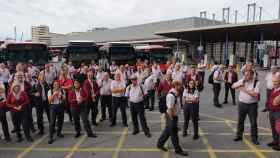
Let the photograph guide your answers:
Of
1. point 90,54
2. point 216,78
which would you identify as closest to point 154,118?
point 216,78

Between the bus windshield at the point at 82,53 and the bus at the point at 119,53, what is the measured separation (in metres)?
1.12

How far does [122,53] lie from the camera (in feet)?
62.8

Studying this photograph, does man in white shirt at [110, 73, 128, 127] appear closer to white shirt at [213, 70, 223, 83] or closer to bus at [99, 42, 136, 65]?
white shirt at [213, 70, 223, 83]

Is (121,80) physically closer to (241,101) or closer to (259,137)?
(241,101)

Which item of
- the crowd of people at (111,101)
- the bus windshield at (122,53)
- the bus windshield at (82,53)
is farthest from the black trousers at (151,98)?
the bus windshield at (122,53)

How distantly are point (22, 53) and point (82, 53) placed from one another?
12.4 feet

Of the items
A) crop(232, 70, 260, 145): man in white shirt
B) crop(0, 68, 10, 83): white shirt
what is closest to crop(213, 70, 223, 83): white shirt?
crop(232, 70, 260, 145): man in white shirt

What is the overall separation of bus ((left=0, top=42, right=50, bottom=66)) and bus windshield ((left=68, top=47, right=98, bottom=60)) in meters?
2.60

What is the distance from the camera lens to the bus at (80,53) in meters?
17.7

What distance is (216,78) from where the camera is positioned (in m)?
11.8

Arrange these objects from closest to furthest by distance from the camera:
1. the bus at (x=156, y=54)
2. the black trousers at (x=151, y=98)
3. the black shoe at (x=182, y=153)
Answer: the black shoe at (x=182, y=153) < the black trousers at (x=151, y=98) < the bus at (x=156, y=54)

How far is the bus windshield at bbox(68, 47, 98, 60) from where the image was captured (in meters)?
17.7

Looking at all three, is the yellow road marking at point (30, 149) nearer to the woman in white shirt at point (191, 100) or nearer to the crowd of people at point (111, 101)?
the crowd of people at point (111, 101)

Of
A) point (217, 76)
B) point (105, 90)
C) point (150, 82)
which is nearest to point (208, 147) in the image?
point (105, 90)
